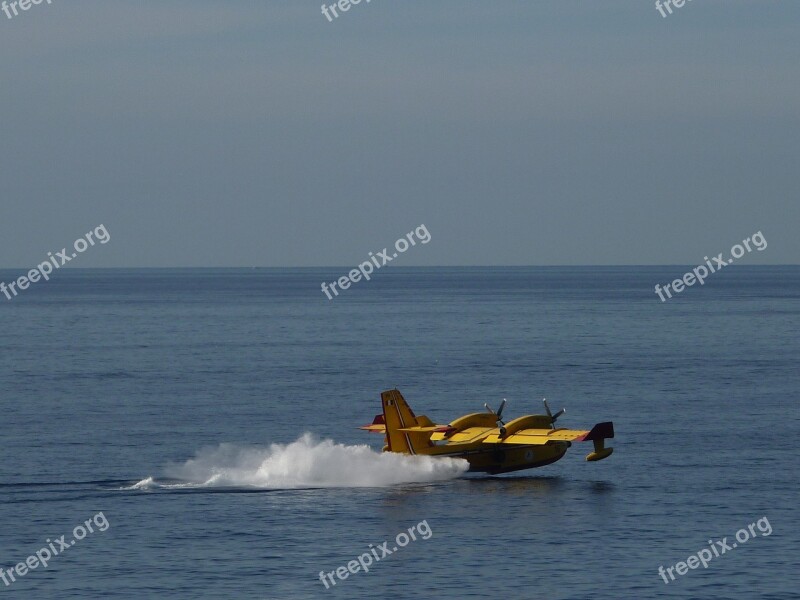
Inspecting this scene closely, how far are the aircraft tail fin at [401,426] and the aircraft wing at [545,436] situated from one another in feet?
10.8

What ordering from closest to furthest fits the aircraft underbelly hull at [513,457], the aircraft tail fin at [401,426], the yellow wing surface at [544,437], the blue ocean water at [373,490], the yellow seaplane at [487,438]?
the blue ocean water at [373,490], the aircraft tail fin at [401,426], the yellow seaplane at [487,438], the yellow wing surface at [544,437], the aircraft underbelly hull at [513,457]

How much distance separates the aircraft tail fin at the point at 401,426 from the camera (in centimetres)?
6066

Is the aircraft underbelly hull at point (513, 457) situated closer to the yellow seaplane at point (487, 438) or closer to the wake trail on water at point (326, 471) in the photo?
the yellow seaplane at point (487, 438)

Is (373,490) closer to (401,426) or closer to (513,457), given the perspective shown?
(401,426)

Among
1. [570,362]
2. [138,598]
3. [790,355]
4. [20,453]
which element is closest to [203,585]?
[138,598]

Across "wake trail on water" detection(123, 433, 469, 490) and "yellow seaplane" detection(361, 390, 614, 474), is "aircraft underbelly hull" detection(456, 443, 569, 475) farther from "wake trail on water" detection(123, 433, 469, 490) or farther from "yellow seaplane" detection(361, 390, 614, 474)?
"wake trail on water" detection(123, 433, 469, 490)

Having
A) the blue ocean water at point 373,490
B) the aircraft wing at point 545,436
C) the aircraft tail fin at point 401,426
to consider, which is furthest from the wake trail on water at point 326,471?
the aircraft wing at point 545,436

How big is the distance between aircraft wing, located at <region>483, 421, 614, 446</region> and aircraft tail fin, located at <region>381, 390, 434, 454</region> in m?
3.28

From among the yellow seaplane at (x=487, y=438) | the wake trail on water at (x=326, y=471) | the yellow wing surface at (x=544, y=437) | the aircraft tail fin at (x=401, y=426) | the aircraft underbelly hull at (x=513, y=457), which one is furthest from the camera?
the aircraft underbelly hull at (x=513, y=457)

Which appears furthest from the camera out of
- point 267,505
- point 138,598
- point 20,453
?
point 20,453

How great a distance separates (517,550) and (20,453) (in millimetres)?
32919

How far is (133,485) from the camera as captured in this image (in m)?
60.0

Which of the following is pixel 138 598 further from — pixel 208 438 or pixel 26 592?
pixel 208 438

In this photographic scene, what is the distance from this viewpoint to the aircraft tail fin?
199 feet
